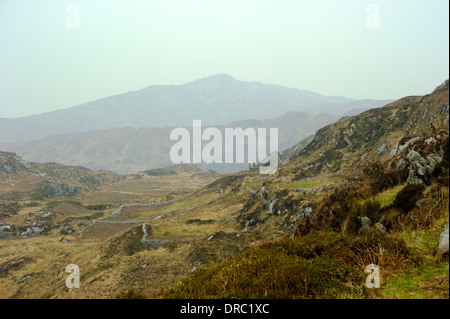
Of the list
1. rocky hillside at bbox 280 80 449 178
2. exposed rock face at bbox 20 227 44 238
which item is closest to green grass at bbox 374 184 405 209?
rocky hillside at bbox 280 80 449 178

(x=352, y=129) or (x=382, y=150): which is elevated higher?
(x=352, y=129)

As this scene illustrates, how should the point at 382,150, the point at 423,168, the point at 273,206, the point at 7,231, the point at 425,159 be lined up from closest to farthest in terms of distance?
the point at 423,168
the point at 425,159
the point at 273,206
the point at 382,150
the point at 7,231

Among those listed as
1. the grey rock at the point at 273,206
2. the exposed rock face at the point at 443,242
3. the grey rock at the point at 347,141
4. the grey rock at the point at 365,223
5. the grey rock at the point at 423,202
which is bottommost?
the grey rock at the point at 273,206

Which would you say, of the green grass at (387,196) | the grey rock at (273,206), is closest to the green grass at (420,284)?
the green grass at (387,196)

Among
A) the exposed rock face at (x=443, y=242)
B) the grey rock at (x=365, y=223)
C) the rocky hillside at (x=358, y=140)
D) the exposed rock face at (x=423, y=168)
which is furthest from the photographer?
the rocky hillside at (x=358, y=140)

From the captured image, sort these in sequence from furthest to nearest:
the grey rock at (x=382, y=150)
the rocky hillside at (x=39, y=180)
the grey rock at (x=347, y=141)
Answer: the rocky hillside at (x=39, y=180) → the grey rock at (x=347, y=141) → the grey rock at (x=382, y=150)

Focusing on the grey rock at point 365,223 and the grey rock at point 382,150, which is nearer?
the grey rock at point 365,223

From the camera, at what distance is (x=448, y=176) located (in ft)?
25.6

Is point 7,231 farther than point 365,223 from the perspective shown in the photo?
Yes

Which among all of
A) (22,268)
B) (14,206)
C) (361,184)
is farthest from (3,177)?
(361,184)

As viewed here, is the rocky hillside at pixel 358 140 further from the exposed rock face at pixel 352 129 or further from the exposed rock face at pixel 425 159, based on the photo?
the exposed rock face at pixel 425 159

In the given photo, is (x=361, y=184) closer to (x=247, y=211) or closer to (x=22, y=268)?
(x=247, y=211)

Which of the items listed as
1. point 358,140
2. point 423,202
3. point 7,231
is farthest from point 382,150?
point 7,231

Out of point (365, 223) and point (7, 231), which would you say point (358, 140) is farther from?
point (7, 231)
